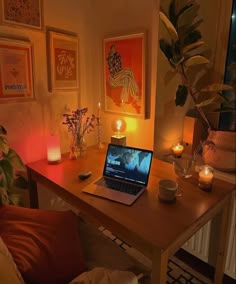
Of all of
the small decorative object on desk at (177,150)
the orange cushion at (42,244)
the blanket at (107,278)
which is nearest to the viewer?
the blanket at (107,278)

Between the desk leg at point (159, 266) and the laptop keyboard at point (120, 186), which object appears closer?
the desk leg at point (159, 266)

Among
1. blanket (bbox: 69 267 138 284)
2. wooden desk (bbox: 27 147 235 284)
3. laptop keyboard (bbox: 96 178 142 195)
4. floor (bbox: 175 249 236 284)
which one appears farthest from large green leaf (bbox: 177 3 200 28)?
floor (bbox: 175 249 236 284)

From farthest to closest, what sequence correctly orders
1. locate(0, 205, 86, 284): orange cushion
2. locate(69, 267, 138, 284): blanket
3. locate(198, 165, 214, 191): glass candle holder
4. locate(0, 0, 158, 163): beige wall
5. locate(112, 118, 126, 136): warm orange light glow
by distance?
locate(112, 118, 126, 136): warm orange light glow
locate(0, 0, 158, 163): beige wall
locate(198, 165, 214, 191): glass candle holder
locate(0, 205, 86, 284): orange cushion
locate(69, 267, 138, 284): blanket

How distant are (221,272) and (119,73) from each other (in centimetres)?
153

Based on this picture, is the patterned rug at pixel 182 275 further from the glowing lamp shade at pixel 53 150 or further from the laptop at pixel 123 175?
the glowing lamp shade at pixel 53 150

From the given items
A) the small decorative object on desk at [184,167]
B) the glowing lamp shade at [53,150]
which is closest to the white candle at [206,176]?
the small decorative object on desk at [184,167]

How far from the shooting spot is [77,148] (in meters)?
1.75

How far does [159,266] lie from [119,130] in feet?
Result: 3.74

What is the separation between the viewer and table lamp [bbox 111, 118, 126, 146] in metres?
1.79

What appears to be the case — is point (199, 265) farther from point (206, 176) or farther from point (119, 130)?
point (119, 130)

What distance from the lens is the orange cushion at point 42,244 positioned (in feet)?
3.09

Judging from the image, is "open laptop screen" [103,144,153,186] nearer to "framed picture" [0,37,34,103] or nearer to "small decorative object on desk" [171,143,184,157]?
"small decorative object on desk" [171,143,184,157]

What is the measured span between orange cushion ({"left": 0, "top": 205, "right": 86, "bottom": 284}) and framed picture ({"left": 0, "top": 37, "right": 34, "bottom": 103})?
75 cm

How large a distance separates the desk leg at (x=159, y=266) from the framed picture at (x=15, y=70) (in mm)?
1286
